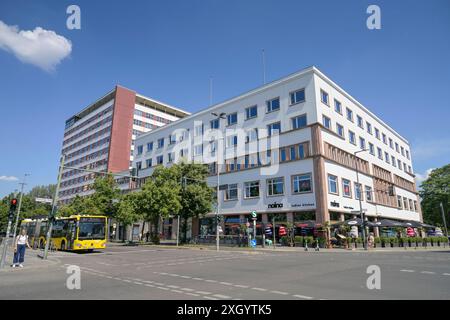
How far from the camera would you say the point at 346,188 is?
135 feet

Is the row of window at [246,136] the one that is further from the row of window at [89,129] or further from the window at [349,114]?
the row of window at [89,129]

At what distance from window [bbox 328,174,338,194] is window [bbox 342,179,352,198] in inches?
83.2

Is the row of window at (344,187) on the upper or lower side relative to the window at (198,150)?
lower

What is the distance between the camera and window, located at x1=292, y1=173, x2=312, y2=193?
121 feet

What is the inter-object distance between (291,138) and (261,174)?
6.07 m

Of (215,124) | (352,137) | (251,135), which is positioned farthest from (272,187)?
(352,137)

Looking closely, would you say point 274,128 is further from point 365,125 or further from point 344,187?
point 365,125

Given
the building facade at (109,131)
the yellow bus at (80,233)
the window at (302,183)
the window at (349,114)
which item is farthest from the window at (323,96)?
the building facade at (109,131)

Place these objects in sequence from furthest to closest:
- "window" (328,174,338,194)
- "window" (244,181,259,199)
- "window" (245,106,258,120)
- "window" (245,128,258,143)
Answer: "window" (245,106,258,120), "window" (245,128,258,143), "window" (244,181,259,199), "window" (328,174,338,194)

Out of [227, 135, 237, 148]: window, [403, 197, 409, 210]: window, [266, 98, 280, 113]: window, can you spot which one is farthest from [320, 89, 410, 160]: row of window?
[227, 135, 237, 148]: window

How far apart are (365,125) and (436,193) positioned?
34.3m

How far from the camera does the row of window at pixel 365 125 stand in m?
41.2

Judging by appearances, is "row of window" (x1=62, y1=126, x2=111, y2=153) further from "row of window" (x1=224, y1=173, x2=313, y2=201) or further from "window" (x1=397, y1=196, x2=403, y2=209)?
"window" (x1=397, y1=196, x2=403, y2=209)
